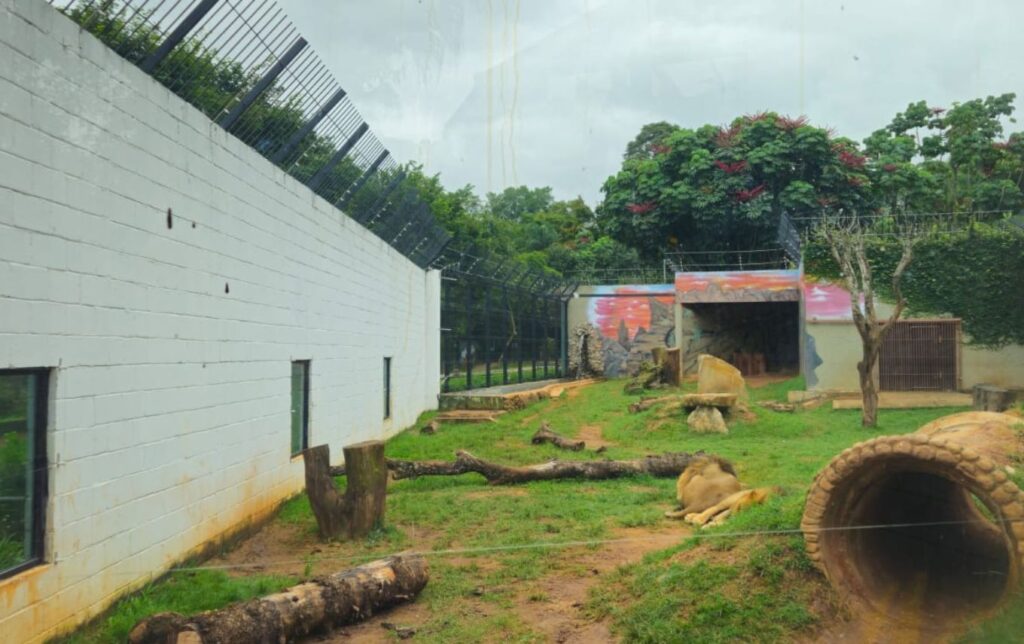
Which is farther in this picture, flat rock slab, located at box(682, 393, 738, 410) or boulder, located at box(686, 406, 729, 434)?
flat rock slab, located at box(682, 393, 738, 410)

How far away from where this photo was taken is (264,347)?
24.7 feet

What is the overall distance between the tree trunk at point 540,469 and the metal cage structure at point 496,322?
29.2 feet

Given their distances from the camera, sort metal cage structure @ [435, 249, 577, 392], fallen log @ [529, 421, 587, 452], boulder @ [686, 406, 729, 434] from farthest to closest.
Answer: metal cage structure @ [435, 249, 577, 392] < boulder @ [686, 406, 729, 434] < fallen log @ [529, 421, 587, 452]

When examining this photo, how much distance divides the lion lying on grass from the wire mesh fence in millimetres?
4912

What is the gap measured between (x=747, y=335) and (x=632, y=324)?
11.8 feet

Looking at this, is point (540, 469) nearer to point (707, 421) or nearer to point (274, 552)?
point (274, 552)

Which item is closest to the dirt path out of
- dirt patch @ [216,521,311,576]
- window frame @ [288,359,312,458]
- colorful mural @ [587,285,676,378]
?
dirt patch @ [216,521,311,576]

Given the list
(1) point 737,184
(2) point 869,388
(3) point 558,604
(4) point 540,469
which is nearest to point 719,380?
(2) point 869,388

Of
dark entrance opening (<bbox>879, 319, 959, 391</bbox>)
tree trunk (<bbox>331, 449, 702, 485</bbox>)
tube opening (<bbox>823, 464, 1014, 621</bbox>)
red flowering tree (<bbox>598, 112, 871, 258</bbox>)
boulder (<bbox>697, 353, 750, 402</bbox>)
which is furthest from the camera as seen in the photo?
red flowering tree (<bbox>598, 112, 871, 258</bbox>)

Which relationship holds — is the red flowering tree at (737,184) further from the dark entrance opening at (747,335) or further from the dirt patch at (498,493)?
the dirt patch at (498,493)

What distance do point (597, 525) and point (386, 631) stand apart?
9.27ft

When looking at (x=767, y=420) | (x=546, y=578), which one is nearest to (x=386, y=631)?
(x=546, y=578)

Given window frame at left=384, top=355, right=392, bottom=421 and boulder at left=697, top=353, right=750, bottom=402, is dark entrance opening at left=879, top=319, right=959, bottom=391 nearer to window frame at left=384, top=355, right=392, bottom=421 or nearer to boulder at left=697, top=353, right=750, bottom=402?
boulder at left=697, top=353, right=750, bottom=402

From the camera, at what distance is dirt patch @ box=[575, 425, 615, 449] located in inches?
501
